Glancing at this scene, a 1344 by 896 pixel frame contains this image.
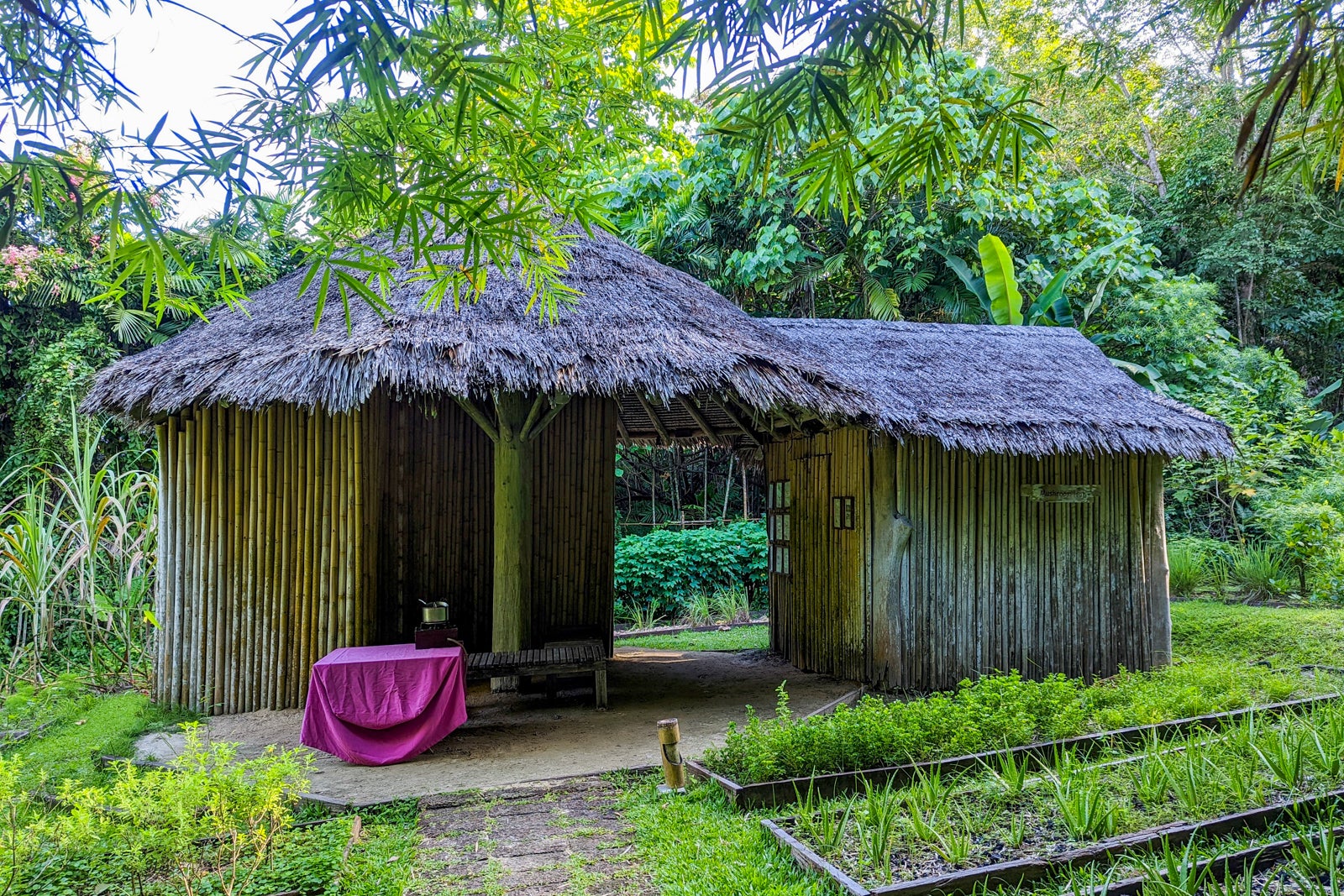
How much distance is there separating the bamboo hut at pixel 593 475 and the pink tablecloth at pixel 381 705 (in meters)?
0.98

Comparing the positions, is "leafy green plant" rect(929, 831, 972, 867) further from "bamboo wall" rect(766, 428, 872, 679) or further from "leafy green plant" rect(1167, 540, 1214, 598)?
"leafy green plant" rect(1167, 540, 1214, 598)

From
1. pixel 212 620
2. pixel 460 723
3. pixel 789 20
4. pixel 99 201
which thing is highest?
pixel 789 20

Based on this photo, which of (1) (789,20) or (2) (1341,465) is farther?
(2) (1341,465)

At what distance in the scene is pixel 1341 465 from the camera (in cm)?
915

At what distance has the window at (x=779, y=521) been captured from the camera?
784 centimetres

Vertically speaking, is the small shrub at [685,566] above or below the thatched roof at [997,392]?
below

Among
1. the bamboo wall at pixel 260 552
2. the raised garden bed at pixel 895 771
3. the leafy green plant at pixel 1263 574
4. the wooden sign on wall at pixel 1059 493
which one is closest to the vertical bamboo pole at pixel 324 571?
the bamboo wall at pixel 260 552

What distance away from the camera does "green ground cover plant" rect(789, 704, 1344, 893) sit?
9.32 feet

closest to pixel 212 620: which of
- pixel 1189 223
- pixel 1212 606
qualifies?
pixel 1212 606

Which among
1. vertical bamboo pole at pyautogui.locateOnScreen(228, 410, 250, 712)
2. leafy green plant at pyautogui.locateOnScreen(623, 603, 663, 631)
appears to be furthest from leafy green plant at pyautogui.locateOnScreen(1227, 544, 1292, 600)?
vertical bamboo pole at pyautogui.locateOnScreen(228, 410, 250, 712)

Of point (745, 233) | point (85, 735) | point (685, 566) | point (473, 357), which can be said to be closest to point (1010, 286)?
point (745, 233)

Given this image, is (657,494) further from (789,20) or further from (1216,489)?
(789,20)

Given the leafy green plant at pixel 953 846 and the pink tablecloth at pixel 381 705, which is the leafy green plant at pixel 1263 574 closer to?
the leafy green plant at pixel 953 846

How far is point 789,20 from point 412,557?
5.39 metres
